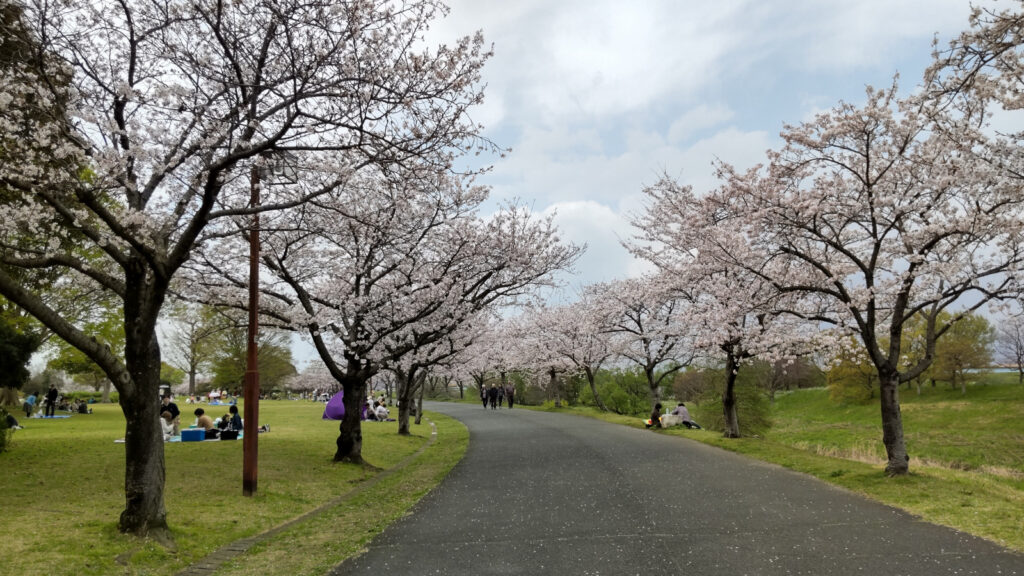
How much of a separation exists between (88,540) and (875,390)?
190 ft

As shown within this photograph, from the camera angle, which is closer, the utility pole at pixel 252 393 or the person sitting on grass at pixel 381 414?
the utility pole at pixel 252 393

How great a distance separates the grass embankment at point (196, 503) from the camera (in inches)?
265

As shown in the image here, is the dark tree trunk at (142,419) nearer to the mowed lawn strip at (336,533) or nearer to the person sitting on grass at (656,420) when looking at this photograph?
the mowed lawn strip at (336,533)

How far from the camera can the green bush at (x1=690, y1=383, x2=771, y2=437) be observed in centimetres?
2430

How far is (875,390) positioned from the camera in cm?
5184

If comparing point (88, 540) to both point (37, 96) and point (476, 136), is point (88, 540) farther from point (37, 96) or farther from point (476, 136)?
point (476, 136)

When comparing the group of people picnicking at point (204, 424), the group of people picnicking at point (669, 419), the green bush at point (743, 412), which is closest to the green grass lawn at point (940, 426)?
the green bush at point (743, 412)

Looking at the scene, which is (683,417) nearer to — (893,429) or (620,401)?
(893,429)

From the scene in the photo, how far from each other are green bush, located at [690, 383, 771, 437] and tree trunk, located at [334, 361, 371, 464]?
14.6 meters

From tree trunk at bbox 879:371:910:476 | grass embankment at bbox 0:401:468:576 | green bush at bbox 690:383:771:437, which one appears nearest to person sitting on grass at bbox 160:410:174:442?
grass embankment at bbox 0:401:468:576

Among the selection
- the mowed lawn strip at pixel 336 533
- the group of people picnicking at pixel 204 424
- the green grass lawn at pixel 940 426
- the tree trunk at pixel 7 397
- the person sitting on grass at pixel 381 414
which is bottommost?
the green grass lawn at pixel 940 426

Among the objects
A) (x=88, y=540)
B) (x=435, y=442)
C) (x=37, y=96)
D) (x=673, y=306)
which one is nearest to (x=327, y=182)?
(x=37, y=96)

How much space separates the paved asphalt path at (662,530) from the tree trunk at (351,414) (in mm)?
3976

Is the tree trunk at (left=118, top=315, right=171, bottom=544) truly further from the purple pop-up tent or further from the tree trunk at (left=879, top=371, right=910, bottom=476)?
the purple pop-up tent
